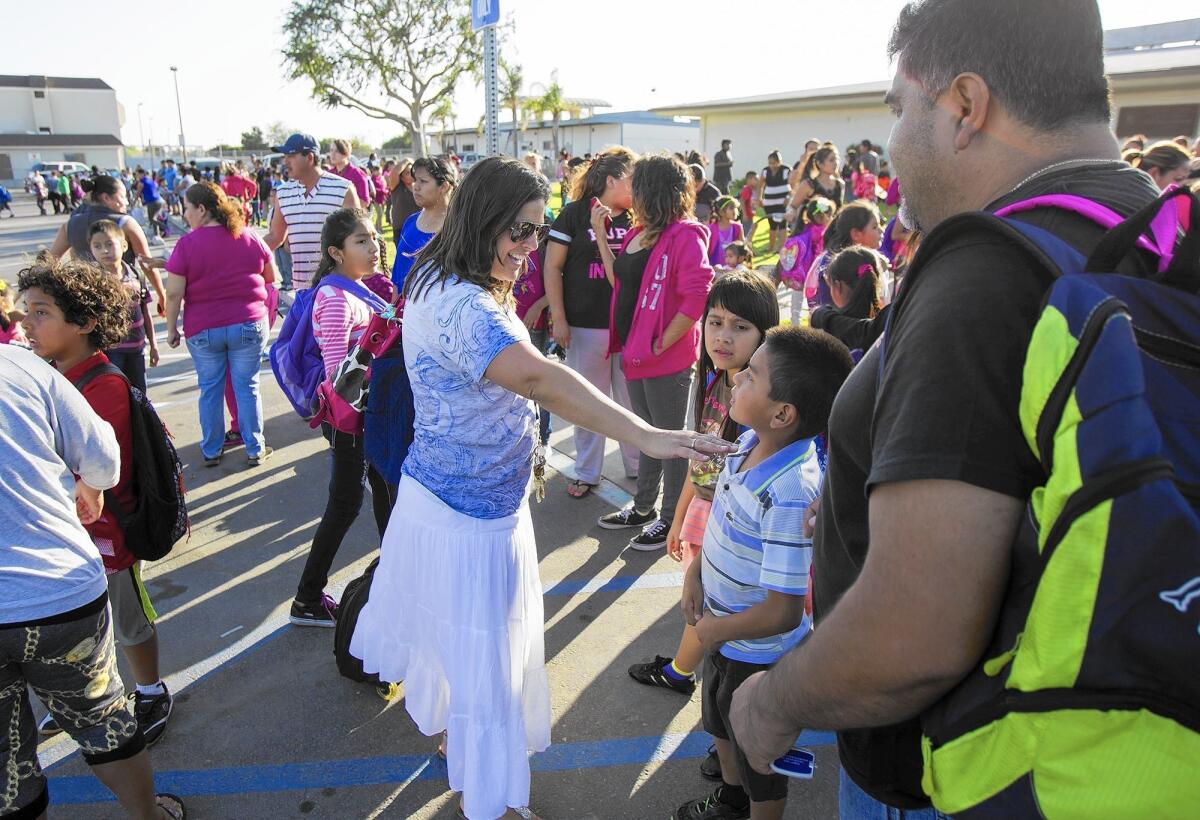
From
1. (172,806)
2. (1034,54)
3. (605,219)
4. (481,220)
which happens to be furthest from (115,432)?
(605,219)

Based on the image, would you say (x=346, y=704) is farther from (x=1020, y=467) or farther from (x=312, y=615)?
(x=1020, y=467)

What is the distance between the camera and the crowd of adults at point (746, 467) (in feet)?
2.92

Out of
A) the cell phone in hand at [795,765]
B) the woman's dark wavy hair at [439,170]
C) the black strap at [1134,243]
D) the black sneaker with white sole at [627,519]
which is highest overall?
the woman's dark wavy hair at [439,170]

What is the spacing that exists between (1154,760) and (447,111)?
39.9m

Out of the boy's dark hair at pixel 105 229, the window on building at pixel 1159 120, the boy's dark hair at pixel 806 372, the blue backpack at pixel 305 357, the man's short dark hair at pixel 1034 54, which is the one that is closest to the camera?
the man's short dark hair at pixel 1034 54

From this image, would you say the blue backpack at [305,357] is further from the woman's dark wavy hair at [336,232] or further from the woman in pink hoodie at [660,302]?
the woman in pink hoodie at [660,302]

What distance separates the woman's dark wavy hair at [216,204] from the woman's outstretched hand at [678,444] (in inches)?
177

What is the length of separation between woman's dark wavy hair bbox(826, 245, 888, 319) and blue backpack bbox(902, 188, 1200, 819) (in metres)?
2.77

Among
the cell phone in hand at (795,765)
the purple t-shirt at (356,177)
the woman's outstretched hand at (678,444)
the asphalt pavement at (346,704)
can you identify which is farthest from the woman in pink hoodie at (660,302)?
the purple t-shirt at (356,177)

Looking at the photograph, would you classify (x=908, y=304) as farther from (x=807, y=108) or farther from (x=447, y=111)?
(x=447, y=111)

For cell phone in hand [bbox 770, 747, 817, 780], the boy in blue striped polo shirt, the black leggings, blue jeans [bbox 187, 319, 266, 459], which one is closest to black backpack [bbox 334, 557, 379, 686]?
the black leggings

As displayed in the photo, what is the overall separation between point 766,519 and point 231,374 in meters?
4.77

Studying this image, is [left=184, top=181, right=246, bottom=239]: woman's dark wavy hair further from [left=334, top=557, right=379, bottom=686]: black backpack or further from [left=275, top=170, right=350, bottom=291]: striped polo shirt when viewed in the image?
[left=334, top=557, right=379, bottom=686]: black backpack

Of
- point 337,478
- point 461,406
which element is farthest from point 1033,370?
point 337,478
